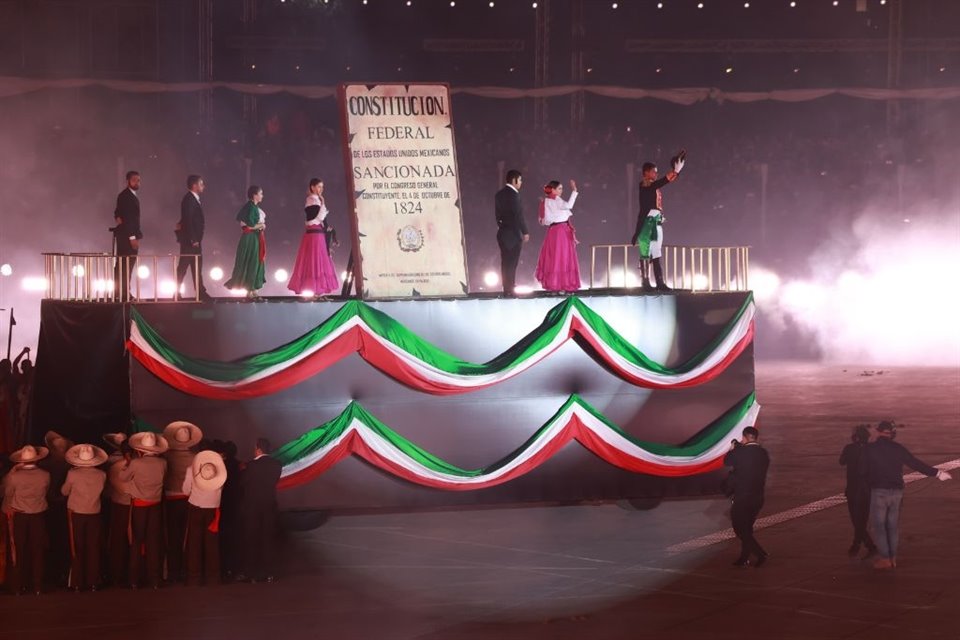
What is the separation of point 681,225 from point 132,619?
98.5ft

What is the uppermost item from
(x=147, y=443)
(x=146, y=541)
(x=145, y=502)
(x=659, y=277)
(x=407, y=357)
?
(x=659, y=277)

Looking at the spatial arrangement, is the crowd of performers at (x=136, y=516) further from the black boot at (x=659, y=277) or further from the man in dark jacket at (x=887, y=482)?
the black boot at (x=659, y=277)

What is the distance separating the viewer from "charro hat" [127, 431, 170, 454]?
15.4 meters

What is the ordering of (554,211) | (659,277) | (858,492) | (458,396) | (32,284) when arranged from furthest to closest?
(32,284) → (659,277) → (554,211) → (458,396) → (858,492)

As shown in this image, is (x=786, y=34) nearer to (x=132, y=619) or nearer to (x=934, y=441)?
(x=934, y=441)

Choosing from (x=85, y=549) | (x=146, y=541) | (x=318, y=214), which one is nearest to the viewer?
(x=85, y=549)

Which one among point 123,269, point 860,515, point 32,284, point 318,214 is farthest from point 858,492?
point 32,284

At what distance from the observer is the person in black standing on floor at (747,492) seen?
1584 centimetres

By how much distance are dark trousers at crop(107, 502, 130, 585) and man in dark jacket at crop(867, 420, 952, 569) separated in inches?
341

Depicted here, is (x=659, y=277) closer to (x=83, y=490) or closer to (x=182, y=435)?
(x=182, y=435)

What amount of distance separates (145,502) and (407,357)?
14.1 feet

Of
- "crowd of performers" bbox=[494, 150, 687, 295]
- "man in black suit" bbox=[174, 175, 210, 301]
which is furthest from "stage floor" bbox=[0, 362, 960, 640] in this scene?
"man in black suit" bbox=[174, 175, 210, 301]

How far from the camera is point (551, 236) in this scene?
19.9m

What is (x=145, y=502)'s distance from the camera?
605 inches
